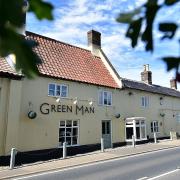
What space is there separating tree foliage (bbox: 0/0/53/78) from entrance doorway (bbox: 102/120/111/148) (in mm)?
24271

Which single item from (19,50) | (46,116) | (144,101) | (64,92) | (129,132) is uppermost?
(144,101)

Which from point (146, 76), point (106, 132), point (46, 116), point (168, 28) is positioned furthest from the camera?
point (146, 76)

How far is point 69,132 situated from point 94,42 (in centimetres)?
1018

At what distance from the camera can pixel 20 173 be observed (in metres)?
13.7

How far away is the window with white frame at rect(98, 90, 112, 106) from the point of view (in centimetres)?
2494

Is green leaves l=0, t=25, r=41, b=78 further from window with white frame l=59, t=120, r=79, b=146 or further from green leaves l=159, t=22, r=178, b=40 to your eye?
window with white frame l=59, t=120, r=79, b=146

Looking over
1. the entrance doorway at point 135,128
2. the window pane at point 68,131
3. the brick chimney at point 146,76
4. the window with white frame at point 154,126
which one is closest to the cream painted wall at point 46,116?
the entrance doorway at point 135,128

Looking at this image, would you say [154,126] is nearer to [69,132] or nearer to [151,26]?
[69,132]

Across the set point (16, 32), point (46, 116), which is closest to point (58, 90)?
point (46, 116)

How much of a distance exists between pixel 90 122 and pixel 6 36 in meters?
22.8

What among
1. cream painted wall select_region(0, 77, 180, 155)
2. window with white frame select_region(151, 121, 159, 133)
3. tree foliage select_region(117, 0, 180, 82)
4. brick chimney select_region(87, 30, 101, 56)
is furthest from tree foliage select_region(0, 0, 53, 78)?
window with white frame select_region(151, 121, 159, 133)

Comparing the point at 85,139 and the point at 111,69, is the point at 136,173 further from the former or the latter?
the point at 111,69

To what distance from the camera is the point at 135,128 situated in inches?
1077

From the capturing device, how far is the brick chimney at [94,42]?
27719 mm
